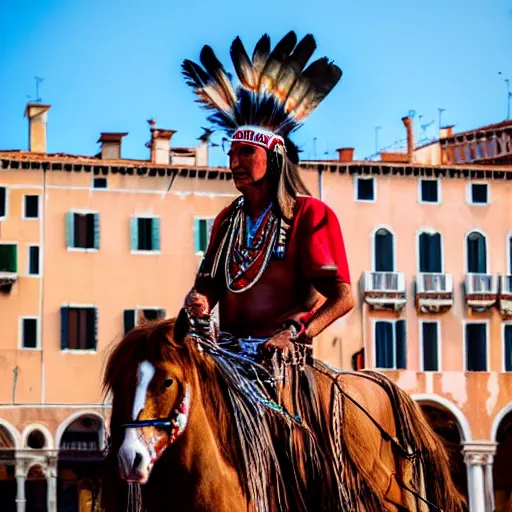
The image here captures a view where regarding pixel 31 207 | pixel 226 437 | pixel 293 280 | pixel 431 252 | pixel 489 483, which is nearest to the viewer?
pixel 226 437

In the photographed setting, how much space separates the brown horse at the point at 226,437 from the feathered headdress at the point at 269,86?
126 cm

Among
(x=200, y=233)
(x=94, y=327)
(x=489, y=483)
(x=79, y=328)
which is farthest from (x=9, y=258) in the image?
(x=489, y=483)

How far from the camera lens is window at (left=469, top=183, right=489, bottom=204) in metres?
56.1

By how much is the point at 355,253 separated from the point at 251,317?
151 feet

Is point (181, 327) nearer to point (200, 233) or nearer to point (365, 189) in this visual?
point (200, 233)

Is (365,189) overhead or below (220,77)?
overhead

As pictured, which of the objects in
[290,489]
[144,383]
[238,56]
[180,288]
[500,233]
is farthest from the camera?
[500,233]

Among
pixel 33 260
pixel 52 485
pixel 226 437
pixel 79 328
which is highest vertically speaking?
pixel 33 260

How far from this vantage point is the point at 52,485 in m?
51.5

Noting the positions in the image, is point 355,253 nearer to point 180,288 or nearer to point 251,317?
point 180,288

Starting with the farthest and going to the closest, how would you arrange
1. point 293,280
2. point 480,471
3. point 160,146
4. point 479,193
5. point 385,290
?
point 479,193
point 480,471
point 385,290
point 160,146
point 293,280

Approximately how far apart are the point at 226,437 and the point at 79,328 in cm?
4475

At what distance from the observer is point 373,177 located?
54.6m

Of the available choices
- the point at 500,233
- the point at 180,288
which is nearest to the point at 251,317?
the point at 180,288
